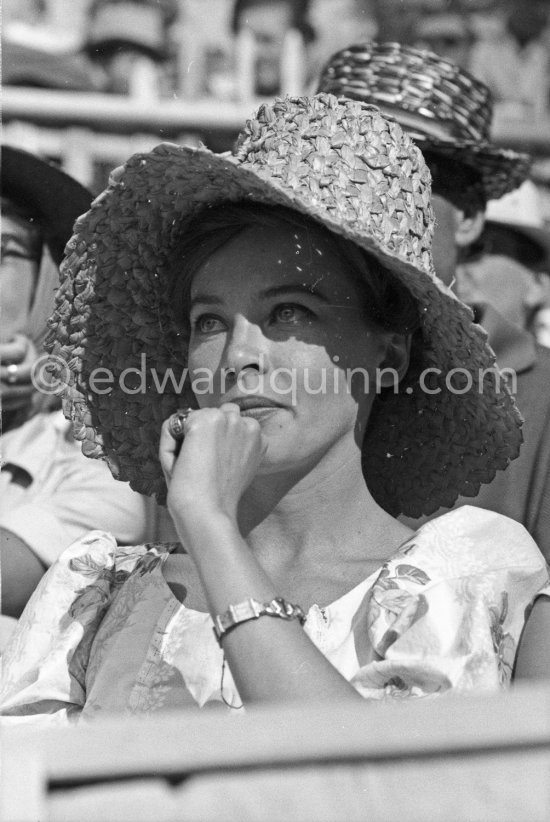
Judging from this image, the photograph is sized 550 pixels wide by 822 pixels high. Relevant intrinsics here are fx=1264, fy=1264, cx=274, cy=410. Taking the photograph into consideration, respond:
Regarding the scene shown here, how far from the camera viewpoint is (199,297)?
1747mm

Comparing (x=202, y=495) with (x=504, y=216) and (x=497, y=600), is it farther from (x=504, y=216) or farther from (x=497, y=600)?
(x=504, y=216)

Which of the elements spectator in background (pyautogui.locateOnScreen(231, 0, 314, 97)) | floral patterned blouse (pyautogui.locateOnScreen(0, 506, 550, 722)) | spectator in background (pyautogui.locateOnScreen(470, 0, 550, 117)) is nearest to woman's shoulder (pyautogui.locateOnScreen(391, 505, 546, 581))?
floral patterned blouse (pyautogui.locateOnScreen(0, 506, 550, 722))

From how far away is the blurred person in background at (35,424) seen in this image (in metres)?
2.60

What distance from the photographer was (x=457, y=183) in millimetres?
3055

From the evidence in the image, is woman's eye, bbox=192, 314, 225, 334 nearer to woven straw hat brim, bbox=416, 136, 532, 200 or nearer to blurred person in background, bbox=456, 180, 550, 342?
woven straw hat brim, bbox=416, 136, 532, 200

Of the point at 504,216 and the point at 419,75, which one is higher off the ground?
the point at 419,75

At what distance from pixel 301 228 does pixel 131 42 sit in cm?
450

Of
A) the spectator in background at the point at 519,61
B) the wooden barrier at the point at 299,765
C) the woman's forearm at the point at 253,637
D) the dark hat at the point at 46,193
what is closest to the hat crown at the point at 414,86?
the dark hat at the point at 46,193

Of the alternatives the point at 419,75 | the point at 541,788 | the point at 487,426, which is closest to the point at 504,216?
the point at 419,75

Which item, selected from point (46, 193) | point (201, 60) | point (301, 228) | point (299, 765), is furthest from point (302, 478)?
point (201, 60)

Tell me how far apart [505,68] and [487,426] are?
4.26 meters

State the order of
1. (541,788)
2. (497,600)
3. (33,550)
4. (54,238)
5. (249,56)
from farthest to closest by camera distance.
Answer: (249,56), (54,238), (33,550), (497,600), (541,788)

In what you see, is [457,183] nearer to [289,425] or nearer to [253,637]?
[289,425]

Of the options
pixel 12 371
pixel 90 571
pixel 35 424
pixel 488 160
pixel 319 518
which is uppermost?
pixel 488 160
